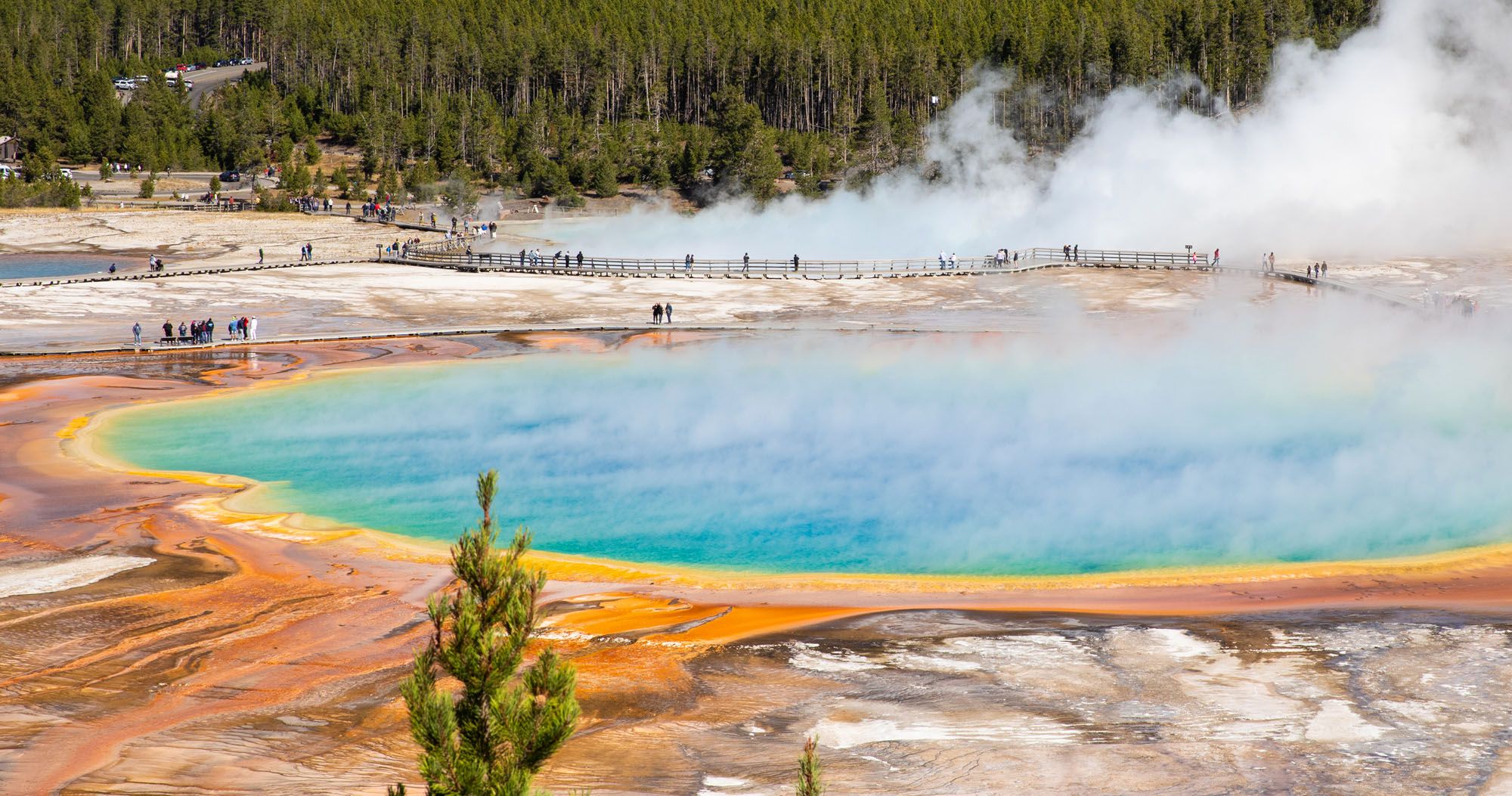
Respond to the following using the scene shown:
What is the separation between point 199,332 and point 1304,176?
48.8 metres

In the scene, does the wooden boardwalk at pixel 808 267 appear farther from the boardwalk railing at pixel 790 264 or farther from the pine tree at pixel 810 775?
the pine tree at pixel 810 775

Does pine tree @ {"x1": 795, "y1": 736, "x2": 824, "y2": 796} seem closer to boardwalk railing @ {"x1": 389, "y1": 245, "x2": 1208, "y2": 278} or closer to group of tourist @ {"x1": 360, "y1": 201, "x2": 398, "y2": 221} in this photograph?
boardwalk railing @ {"x1": 389, "y1": 245, "x2": 1208, "y2": 278}

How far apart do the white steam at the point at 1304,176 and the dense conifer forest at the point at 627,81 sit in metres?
13.6

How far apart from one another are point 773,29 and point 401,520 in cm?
8719

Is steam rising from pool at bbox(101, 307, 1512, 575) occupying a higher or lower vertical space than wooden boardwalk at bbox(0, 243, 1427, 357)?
lower

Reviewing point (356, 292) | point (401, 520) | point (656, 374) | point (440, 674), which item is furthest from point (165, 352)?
point (440, 674)

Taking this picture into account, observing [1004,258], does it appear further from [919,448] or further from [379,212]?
[379,212]

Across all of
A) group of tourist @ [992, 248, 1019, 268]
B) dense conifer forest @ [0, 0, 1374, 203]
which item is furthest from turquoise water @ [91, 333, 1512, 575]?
dense conifer forest @ [0, 0, 1374, 203]

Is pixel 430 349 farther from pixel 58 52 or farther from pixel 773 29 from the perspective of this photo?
pixel 58 52

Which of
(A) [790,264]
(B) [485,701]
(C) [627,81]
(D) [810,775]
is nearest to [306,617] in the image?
(B) [485,701]

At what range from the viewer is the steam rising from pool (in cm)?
2288

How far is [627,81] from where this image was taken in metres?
104

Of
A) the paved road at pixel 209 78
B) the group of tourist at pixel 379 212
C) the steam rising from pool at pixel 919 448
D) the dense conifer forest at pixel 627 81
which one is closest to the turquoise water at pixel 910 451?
the steam rising from pool at pixel 919 448

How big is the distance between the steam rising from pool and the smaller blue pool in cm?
2910
